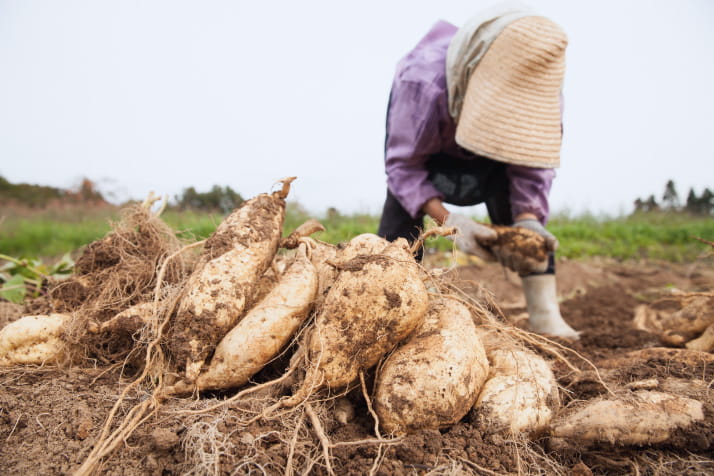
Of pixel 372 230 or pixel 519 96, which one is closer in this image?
pixel 519 96

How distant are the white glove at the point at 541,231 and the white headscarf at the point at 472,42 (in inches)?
40.1

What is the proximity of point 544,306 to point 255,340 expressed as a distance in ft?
8.07

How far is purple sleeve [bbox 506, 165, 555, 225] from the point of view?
3242mm

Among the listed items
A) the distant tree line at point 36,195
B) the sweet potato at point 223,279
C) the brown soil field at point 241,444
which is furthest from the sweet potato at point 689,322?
the distant tree line at point 36,195

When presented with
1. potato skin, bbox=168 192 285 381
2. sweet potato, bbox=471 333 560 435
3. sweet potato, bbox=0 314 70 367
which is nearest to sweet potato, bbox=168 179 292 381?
potato skin, bbox=168 192 285 381

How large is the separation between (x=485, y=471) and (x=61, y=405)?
1.53 metres

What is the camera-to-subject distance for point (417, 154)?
2.96 m

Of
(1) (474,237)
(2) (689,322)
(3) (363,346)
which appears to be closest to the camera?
(3) (363,346)

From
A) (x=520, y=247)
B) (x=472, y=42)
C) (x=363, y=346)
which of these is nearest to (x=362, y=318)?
(x=363, y=346)

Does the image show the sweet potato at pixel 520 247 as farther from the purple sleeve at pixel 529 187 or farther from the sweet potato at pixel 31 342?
the sweet potato at pixel 31 342

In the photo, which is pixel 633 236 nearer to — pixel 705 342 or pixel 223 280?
pixel 705 342

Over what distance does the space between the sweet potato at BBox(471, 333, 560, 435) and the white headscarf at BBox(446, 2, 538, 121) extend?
5.38 ft

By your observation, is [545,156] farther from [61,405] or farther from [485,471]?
[61,405]

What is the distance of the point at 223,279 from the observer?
1752 mm
